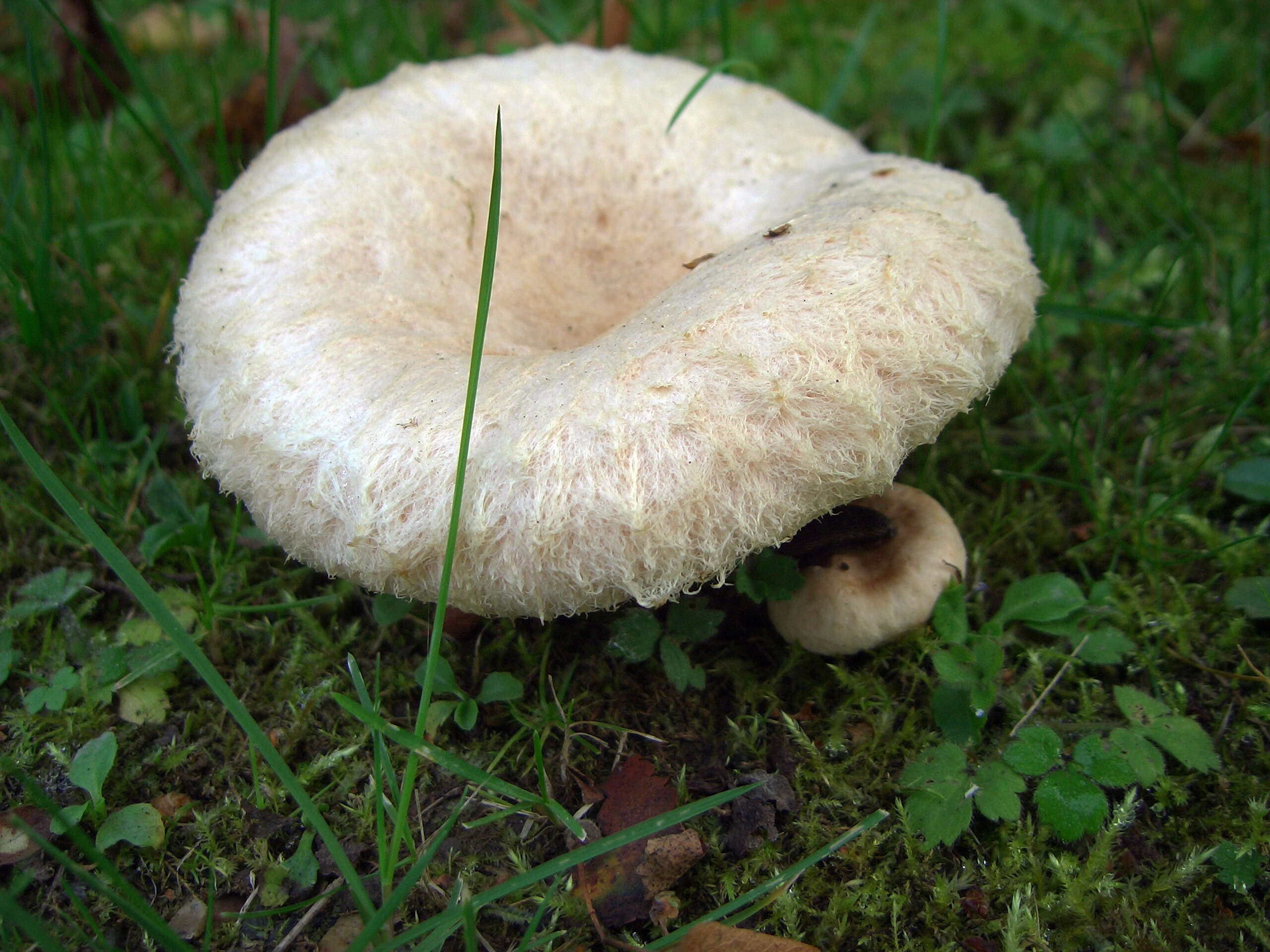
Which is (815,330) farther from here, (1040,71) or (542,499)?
(1040,71)

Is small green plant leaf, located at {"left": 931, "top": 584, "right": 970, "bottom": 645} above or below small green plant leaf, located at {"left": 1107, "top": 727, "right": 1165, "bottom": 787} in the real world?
above

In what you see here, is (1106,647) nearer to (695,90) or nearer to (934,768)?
(934,768)

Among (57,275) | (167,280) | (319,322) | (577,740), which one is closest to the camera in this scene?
(319,322)

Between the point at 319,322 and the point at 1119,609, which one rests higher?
the point at 319,322

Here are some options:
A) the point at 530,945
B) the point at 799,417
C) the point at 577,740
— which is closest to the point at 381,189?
the point at 799,417

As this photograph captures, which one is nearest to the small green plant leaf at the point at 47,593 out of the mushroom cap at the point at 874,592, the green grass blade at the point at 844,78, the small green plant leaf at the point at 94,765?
the small green plant leaf at the point at 94,765

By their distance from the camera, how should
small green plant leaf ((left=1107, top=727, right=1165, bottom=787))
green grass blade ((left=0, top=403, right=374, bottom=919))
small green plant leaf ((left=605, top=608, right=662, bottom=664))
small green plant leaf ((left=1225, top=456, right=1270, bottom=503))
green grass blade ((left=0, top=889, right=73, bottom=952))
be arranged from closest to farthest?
1. green grass blade ((left=0, top=889, right=73, bottom=952))
2. green grass blade ((left=0, top=403, right=374, bottom=919))
3. small green plant leaf ((left=1107, top=727, right=1165, bottom=787))
4. small green plant leaf ((left=605, top=608, right=662, bottom=664))
5. small green plant leaf ((left=1225, top=456, right=1270, bottom=503))

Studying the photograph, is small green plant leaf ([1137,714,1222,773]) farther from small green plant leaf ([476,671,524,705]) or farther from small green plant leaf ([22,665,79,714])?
small green plant leaf ([22,665,79,714])

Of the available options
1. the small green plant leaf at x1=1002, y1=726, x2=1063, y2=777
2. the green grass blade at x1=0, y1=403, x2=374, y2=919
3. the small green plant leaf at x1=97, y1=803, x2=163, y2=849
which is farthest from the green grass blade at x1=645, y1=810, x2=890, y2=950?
the small green plant leaf at x1=97, y1=803, x2=163, y2=849

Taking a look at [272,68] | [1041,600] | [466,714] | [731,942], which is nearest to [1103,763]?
[1041,600]
